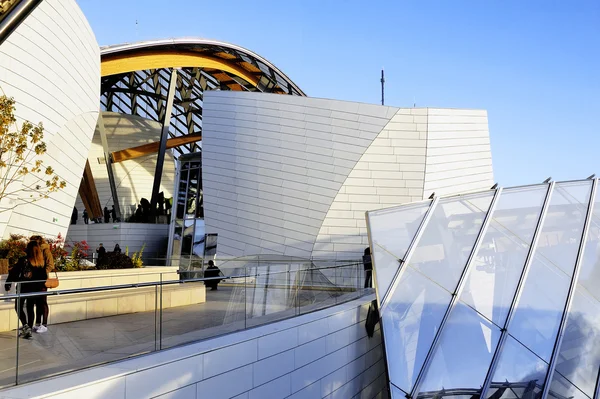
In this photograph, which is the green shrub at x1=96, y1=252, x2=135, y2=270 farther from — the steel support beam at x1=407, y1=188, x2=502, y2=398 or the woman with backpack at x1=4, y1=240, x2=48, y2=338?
the steel support beam at x1=407, y1=188, x2=502, y2=398

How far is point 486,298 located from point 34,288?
259 inches

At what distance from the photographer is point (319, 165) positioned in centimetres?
2428

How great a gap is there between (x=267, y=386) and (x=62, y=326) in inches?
110

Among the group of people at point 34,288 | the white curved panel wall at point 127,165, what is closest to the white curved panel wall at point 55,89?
the group of people at point 34,288

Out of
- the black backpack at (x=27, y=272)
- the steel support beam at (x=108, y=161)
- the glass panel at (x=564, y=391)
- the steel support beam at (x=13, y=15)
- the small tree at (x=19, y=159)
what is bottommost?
the glass panel at (x=564, y=391)

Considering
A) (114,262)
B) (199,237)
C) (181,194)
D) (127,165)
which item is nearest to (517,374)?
(114,262)

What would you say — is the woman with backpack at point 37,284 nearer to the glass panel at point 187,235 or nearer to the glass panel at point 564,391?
the glass panel at point 564,391

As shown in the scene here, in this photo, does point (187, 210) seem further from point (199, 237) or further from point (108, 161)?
point (108, 161)

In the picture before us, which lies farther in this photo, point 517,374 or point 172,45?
point 172,45

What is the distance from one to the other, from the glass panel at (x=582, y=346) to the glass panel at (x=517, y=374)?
0.37m

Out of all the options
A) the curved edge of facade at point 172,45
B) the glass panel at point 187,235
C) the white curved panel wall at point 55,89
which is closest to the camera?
the white curved panel wall at point 55,89

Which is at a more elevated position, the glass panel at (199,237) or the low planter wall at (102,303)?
the glass panel at (199,237)

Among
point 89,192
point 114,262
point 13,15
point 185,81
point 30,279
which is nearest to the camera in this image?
point 13,15

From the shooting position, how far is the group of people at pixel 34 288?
4.95 metres
